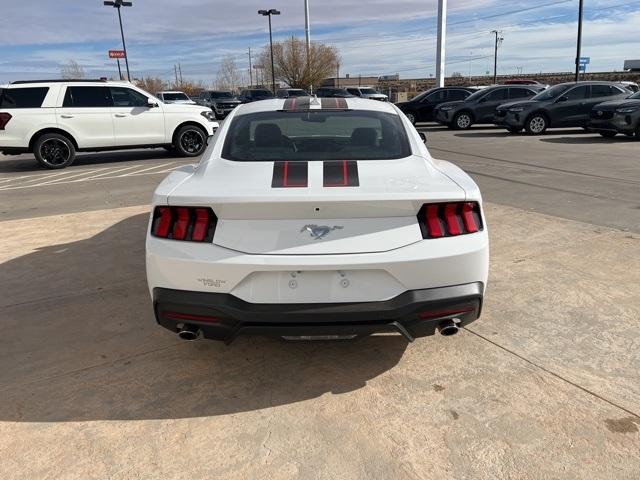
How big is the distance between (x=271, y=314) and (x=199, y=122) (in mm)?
11738

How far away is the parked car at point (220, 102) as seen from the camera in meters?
28.8

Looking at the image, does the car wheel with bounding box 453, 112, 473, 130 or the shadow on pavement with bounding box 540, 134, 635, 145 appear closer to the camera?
the shadow on pavement with bounding box 540, 134, 635, 145

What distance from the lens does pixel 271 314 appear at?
252 cm

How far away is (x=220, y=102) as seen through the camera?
29234 mm

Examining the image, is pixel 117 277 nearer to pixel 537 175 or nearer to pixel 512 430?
pixel 512 430

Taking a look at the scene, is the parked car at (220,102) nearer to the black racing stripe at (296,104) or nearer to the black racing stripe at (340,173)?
the black racing stripe at (296,104)

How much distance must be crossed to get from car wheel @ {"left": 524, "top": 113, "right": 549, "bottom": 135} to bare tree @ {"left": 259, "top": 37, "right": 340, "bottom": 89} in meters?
42.5

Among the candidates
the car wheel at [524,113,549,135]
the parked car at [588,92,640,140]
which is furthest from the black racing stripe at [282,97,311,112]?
the car wheel at [524,113,549,135]

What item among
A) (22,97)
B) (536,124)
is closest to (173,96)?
(22,97)

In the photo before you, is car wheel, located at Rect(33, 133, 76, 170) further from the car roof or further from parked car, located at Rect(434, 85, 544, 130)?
parked car, located at Rect(434, 85, 544, 130)

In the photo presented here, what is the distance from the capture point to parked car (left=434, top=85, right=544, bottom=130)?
19750mm

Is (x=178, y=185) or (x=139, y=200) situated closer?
Result: (x=178, y=185)

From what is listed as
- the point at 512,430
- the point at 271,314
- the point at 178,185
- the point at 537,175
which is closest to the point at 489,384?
the point at 512,430

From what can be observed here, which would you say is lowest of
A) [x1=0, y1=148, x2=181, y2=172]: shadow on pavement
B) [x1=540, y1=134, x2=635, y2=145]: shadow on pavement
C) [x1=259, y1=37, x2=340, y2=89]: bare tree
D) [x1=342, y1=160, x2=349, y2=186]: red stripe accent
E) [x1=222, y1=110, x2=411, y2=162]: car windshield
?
[x1=540, y1=134, x2=635, y2=145]: shadow on pavement
